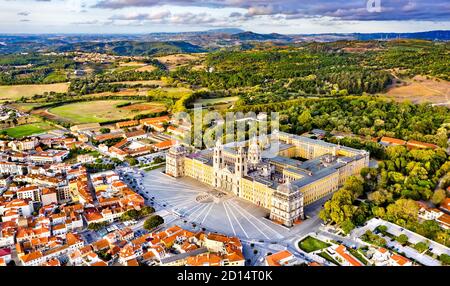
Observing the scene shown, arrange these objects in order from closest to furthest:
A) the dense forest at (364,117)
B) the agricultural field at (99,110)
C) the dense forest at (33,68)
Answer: the dense forest at (364,117) < the agricultural field at (99,110) < the dense forest at (33,68)

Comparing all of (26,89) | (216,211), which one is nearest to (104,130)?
(216,211)

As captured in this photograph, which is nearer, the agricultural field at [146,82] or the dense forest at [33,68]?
the agricultural field at [146,82]

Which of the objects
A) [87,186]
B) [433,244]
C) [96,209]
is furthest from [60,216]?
[433,244]

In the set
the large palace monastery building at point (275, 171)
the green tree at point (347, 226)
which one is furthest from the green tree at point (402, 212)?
the large palace monastery building at point (275, 171)

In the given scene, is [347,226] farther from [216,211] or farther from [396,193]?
[216,211]

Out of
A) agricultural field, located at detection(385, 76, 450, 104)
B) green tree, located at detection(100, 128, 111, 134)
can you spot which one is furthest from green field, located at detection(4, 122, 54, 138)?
agricultural field, located at detection(385, 76, 450, 104)

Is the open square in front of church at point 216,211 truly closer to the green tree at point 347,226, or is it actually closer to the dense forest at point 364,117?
the green tree at point 347,226

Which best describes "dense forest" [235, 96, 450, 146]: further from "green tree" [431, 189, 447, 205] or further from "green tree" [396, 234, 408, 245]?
"green tree" [396, 234, 408, 245]
